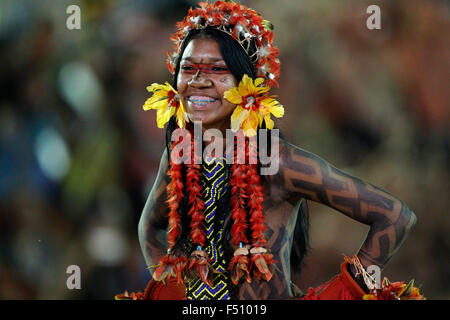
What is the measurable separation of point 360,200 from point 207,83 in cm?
61

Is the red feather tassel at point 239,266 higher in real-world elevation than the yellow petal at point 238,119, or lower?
lower

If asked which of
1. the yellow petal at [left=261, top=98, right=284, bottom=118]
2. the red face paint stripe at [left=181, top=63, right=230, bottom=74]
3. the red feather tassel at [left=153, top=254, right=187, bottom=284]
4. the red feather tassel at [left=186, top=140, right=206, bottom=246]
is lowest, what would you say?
the red feather tassel at [left=153, top=254, right=187, bottom=284]

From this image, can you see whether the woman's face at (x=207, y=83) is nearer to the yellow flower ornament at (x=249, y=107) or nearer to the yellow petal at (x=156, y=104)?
the yellow flower ornament at (x=249, y=107)

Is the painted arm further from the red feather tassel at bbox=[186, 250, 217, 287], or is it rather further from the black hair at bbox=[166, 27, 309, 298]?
the red feather tassel at bbox=[186, 250, 217, 287]

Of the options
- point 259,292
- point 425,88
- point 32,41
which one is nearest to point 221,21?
point 259,292

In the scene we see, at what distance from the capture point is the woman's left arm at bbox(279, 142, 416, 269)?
199 cm

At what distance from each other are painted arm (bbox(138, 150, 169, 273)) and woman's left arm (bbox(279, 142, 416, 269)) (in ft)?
1.66

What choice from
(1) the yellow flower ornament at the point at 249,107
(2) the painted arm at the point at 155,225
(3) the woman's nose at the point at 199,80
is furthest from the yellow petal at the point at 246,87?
(2) the painted arm at the point at 155,225

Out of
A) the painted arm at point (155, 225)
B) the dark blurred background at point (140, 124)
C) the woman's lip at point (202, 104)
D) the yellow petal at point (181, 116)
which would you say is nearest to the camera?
the woman's lip at point (202, 104)

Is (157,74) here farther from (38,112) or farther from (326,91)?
(326,91)

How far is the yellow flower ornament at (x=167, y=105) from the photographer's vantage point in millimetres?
2201

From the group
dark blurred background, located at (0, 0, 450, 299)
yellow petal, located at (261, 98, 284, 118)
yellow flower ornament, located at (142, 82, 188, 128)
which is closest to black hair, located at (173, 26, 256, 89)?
yellow petal, located at (261, 98, 284, 118)

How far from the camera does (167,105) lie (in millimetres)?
2227

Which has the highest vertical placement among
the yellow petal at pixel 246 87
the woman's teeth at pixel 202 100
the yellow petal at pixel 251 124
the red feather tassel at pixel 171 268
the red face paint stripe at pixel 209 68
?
the red face paint stripe at pixel 209 68
